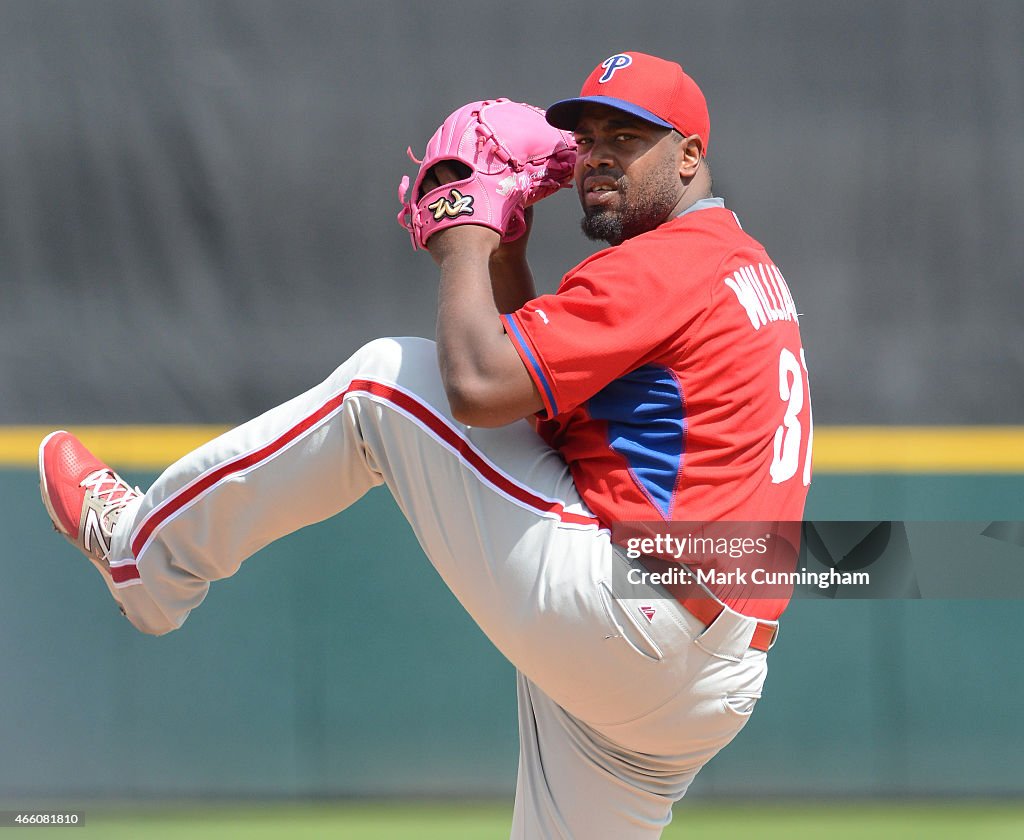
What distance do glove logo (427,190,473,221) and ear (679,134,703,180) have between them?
1.02 feet

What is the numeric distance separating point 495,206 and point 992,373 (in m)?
1.42

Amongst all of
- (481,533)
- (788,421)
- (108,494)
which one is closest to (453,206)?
(481,533)

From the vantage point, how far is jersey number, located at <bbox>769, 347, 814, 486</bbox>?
153 centimetres

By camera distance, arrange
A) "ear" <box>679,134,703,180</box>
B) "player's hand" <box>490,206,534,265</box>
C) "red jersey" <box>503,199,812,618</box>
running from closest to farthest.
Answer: "red jersey" <box>503,199,812,618</box> < "ear" <box>679,134,703,180</box> < "player's hand" <box>490,206,534,265</box>

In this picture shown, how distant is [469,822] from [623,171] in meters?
1.53

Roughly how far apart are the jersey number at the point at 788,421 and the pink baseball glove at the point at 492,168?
413 mm

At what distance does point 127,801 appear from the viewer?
2457 millimetres

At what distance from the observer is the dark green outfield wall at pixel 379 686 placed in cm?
246

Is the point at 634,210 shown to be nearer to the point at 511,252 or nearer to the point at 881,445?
the point at 511,252

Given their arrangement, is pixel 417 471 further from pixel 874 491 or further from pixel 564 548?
pixel 874 491

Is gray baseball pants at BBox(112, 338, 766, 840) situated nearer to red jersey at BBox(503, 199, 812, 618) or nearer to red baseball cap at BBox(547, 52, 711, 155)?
red jersey at BBox(503, 199, 812, 618)

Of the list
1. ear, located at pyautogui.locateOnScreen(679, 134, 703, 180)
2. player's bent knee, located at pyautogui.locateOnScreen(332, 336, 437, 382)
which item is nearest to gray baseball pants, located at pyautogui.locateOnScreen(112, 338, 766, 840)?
player's bent knee, located at pyautogui.locateOnScreen(332, 336, 437, 382)

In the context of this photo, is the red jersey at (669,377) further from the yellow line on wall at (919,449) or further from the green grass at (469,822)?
the green grass at (469,822)

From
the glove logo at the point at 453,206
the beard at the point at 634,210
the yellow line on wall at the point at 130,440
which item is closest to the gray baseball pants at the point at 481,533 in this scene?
the glove logo at the point at 453,206
